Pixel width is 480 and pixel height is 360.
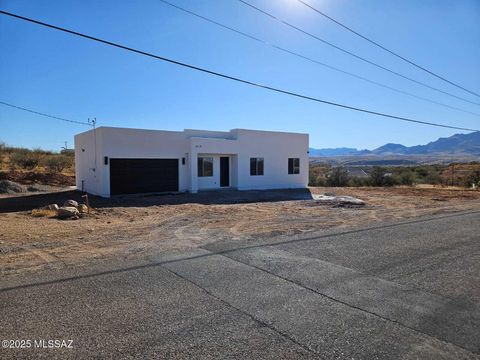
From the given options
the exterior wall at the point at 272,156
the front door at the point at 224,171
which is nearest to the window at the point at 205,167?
the front door at the point at 224,171

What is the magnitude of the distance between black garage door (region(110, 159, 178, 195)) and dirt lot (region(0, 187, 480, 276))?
194 centimetres

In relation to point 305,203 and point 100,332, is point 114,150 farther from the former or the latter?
point 100,332

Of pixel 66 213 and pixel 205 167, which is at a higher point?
pixel 205 167

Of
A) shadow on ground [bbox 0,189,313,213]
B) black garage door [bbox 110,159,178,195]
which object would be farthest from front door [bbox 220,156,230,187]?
black garage door [bbox 110,159,178,195]

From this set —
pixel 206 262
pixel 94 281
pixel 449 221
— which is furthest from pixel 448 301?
pixel 449 221

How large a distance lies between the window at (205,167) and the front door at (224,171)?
971 millimetres

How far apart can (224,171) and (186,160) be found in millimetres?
3372

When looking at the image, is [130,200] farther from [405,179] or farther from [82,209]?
[405,179]

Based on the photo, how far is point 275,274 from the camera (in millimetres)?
6707

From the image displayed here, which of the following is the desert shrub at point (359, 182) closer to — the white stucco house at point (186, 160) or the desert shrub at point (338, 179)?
the desert shrub at point (338, 179)

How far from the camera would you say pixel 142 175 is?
23094 millimetres

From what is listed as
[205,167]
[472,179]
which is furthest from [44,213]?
[472,179]

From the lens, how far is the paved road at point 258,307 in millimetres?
4039

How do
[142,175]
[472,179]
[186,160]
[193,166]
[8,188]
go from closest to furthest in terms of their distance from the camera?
[142,175] < [8,188] < [193,166] < [186,160] < [472,179]
